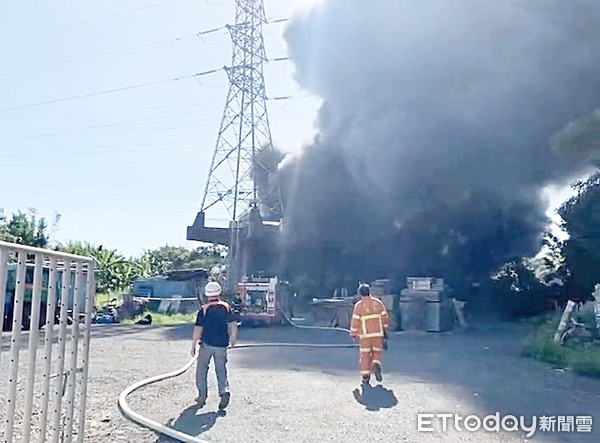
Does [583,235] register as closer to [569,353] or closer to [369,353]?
[569,353]

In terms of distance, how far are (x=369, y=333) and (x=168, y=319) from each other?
18.5m

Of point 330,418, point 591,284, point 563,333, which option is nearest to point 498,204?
point 591,284

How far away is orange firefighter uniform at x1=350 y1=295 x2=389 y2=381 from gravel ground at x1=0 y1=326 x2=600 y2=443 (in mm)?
334

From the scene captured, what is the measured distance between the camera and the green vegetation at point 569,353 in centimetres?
1120

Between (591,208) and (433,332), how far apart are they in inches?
243

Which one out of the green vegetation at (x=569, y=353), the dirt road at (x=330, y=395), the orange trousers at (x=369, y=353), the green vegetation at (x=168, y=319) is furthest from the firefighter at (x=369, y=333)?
the green vegetation at (x=168, y=319)

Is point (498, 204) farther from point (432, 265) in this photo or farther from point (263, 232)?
point (263, 232)

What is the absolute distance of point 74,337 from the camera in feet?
14.4

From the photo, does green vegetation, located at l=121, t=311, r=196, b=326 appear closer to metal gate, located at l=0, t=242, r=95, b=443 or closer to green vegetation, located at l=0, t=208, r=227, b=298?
green vegetation, located at l=0, t=208, r=227, b=298

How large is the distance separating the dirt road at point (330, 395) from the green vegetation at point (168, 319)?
1003 cm

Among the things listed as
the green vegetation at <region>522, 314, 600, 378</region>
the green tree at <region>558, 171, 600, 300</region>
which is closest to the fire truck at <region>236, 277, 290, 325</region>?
the green vegetation at <region>522, 314, 600, 378</region>

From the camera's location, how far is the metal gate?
3400 millimetres

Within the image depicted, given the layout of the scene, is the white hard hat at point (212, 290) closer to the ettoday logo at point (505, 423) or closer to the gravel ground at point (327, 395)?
the gravel ground at point (327, 395)

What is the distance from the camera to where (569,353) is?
12.5m
